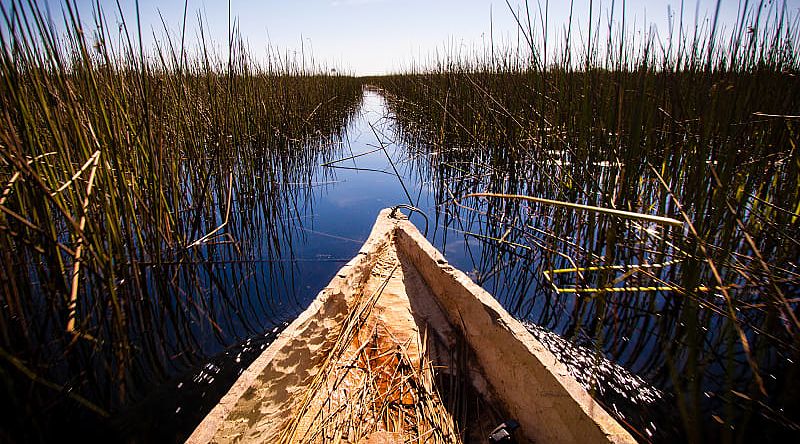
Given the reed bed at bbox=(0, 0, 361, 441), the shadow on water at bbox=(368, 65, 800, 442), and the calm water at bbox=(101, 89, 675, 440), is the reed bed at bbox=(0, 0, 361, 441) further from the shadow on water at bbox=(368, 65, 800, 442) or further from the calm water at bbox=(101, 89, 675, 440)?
the shadow on water at bbox=(368, 65, 800, 442)

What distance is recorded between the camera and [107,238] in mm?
1202

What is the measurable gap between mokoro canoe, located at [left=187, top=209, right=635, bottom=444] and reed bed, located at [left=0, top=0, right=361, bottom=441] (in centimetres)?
50

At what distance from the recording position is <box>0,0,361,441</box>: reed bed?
104 cm

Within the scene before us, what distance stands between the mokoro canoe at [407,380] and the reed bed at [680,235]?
0.28 meters

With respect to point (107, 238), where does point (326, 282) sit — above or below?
below

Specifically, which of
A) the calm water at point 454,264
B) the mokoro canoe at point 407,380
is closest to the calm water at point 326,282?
the calm water at point 454,264

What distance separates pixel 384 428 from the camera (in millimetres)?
1213

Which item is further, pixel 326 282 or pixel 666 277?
pixel 326 282

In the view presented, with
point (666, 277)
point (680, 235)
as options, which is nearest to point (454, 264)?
point (666, 277)

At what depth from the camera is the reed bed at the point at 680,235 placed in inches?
40.6

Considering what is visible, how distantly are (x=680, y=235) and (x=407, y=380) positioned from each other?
0.99 metres

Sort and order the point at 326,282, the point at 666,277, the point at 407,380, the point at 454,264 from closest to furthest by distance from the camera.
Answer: the point at 407,380 < the point at 666,277 < the point at 326,282 < the point at 454,264

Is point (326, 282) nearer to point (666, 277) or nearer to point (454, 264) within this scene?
point (454, 264)

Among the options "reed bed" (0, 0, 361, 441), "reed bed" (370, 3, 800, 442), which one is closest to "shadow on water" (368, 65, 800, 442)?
"reed bed" (370, 3, 800, 442)
